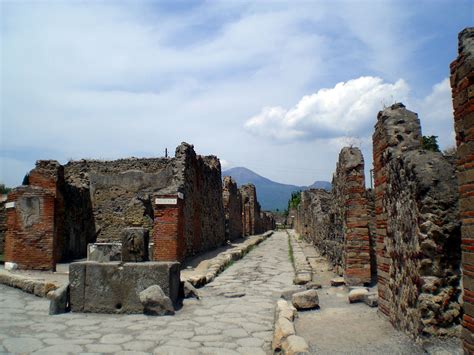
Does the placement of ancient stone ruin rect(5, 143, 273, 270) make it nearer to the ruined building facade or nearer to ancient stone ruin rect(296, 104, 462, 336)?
the ruined building facade

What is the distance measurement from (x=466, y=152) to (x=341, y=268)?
645 centimetres

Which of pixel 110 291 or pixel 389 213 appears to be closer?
pixel 389 213

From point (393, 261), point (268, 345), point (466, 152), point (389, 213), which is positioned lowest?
point (268, 345)

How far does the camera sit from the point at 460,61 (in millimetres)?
3043

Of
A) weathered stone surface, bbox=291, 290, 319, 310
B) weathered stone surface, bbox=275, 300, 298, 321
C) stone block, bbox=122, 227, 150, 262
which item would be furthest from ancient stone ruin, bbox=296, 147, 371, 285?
stone block, bbox=122, 227, 150, 262

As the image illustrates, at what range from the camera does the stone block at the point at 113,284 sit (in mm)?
6277

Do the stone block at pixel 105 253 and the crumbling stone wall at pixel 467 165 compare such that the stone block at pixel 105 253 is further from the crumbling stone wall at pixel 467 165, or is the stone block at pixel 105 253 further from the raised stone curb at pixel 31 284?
the crumbling stone wall at pixel 467 165

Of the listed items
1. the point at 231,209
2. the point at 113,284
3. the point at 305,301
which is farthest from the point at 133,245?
the point at 231,209

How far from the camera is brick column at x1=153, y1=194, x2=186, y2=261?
34.5 ft

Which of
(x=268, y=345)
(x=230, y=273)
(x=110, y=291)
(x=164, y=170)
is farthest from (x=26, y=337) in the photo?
(x=164, y=170)

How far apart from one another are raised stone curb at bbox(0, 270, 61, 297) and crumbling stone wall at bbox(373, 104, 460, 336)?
18.1 ft

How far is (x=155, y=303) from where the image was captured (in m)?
6.08

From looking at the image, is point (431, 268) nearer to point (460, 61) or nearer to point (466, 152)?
point (466, 152)

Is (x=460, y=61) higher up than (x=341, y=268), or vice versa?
(x=460, y=61)
